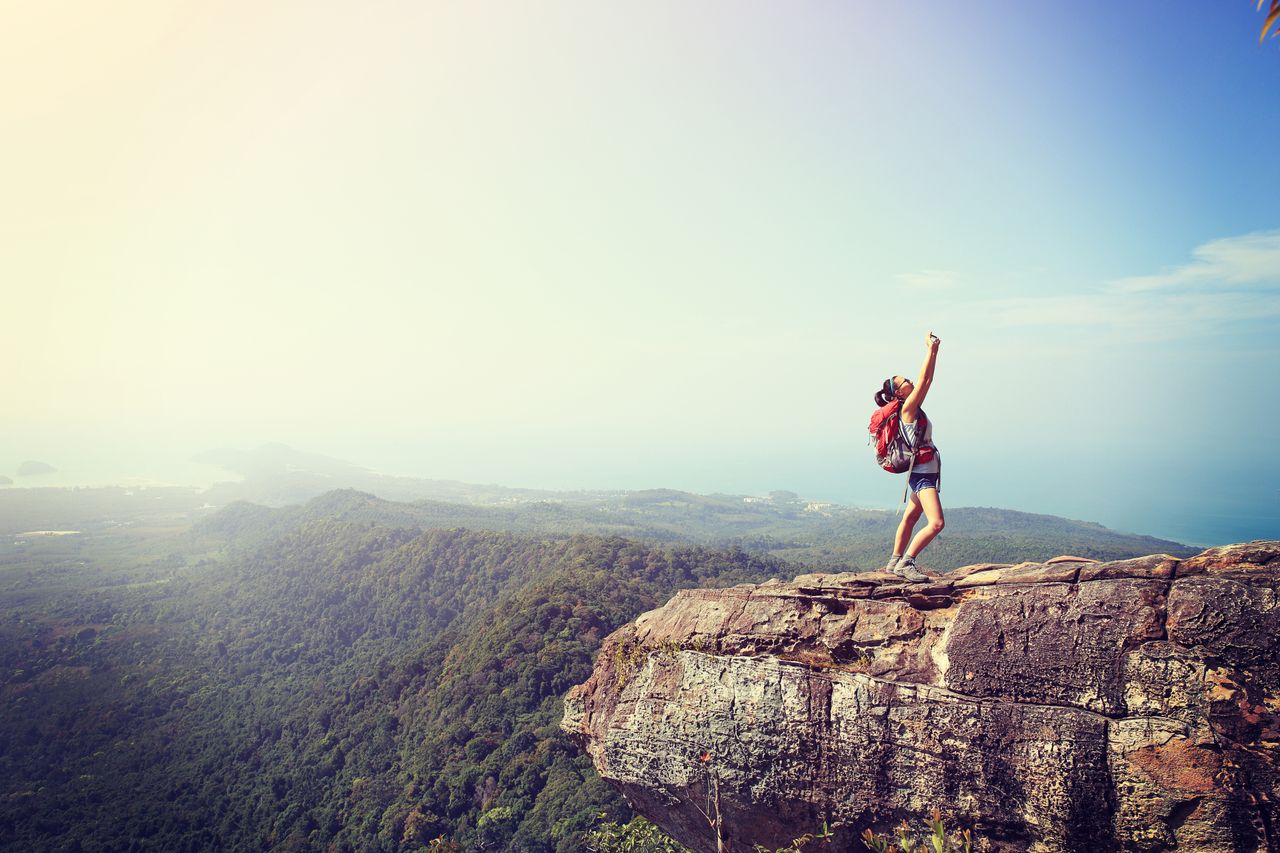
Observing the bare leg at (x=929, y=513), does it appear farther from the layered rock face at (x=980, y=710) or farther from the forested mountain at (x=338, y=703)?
the forested mountain at (x=338, y=703)

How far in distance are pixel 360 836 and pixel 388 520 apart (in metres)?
88.5

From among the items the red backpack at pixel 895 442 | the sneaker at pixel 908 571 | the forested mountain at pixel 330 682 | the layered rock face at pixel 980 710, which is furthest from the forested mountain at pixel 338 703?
the red backpack at pixel 895 442

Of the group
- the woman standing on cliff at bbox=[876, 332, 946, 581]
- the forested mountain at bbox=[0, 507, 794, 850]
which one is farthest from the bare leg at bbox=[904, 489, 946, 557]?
the forested mountain at bbox=[0, 507, 794, 850]

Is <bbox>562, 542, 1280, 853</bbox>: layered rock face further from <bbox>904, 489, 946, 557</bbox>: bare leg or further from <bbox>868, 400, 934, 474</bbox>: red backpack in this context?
<bbox>868, 400, 934, 474</bbox>: red backpack

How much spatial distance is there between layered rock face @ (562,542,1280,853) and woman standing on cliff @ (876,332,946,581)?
77cm

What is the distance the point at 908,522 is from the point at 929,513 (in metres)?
0.66

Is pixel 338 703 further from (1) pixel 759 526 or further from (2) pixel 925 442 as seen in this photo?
(1) pixel 759 526

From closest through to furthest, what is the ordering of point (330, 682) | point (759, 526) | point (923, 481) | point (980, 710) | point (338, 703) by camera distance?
point (980, 710)
point (923, 481)
point (338, 703)
point (330, 682)
point (759, 526)

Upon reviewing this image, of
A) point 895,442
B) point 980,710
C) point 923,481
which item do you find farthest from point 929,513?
point 980,710

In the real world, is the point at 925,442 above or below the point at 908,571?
above

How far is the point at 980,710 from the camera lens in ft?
24.6

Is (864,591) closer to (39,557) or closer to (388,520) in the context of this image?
(388,520)

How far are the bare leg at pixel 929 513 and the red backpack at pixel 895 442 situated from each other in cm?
50

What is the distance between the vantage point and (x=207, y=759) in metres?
46.5
